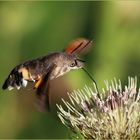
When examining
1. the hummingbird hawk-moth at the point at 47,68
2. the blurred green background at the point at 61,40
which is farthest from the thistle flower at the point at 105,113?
the blurred green background at the point at 61,40

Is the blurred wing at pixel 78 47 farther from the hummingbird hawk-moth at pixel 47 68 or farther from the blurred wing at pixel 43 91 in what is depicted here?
the blurred wing at pixel 43 91

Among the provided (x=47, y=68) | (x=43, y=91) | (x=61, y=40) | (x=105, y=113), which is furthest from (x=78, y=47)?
(x=61, y=40)

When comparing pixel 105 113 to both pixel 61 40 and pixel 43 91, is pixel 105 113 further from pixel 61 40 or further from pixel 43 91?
pixel 61 40

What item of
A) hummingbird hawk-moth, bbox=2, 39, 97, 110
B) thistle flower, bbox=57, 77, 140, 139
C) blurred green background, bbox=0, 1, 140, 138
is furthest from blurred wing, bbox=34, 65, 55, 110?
blurred green background, bbox=0, 1, 140, 138

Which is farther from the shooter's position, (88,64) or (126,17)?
(126,17)

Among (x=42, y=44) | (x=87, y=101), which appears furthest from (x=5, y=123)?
(x=87, y=101)

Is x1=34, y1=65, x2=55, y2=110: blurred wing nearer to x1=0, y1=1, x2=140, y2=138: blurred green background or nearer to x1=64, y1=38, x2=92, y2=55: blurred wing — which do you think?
x1=64, y1=38, x2=92, y2=55: blurred wing

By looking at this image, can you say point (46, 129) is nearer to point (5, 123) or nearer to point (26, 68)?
point (5, 123)
